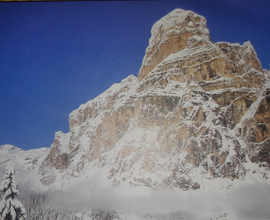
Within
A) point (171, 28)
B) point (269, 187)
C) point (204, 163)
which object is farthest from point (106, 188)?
point (171, 28)

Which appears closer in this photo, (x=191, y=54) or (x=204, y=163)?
(x=204, y=163)

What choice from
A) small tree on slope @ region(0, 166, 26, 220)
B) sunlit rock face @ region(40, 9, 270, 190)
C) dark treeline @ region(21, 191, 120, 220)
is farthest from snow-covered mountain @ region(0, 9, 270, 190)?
small tree on slope @ region(0, 166, 26, 220)

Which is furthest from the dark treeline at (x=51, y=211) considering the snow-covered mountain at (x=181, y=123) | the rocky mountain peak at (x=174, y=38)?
the rocky mountain peak at (x=174, y=38)

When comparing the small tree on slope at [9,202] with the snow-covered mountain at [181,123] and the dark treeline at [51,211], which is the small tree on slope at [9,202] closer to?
the dark treeline at [51,211]

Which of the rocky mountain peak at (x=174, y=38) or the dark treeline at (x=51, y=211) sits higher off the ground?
the rocky mountain peak at (x=174, y=38)

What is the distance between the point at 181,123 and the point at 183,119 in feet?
1.25

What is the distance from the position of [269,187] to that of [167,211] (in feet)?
15.0

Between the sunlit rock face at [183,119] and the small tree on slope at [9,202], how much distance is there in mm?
4378

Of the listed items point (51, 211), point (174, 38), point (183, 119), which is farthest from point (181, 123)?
point (51, 211)

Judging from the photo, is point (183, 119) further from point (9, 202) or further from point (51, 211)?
point (9, 202)

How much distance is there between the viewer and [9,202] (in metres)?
7.60

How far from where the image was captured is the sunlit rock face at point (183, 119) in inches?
432

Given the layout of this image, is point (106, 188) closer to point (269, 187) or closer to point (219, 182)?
point (219, 182)

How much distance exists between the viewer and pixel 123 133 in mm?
13883
